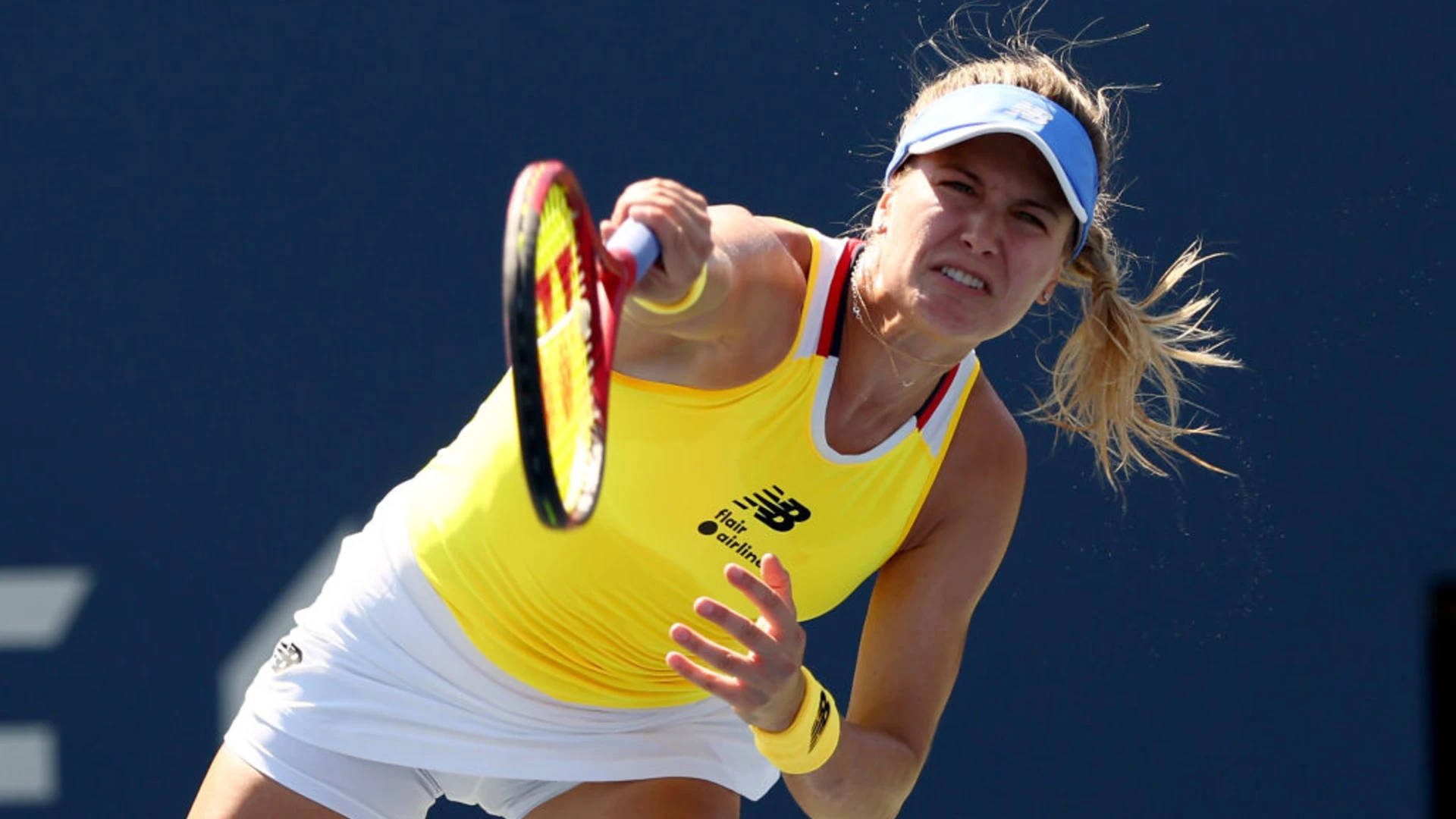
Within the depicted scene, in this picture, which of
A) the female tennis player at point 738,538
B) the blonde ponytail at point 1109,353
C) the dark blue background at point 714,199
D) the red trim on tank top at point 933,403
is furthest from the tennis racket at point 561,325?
the dark blue background at point 714,199

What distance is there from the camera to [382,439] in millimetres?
3148

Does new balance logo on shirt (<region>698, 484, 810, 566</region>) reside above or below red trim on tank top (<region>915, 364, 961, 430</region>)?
below

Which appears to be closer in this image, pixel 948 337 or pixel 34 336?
pixel 948 337

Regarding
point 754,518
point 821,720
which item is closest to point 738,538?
point 754,518

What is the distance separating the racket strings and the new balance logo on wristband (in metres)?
0.48

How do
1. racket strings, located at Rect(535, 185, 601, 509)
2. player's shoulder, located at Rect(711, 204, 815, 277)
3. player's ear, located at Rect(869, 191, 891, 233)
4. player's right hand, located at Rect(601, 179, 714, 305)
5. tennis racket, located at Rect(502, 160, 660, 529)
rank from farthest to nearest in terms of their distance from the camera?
player's ear, located at Rect(869, 191, 891, 233) < player's shoulder, located at Rect(711, 204, 815, 277) < player's right hand, located at Rect(601, 179, 714, 305) < racket strings, located at Rect(535, 185, 601, 509) < tennis racket, located at Rect(502, 160, 660, 529)

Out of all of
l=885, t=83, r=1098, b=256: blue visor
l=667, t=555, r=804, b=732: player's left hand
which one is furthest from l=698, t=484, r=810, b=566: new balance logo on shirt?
l=885, t=83, r=1098, b=256: blue visor

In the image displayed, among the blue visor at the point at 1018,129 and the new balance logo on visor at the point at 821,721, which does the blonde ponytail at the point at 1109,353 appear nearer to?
the blue visor at the point at 1018,129

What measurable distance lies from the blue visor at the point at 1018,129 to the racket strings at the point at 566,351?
61 cm

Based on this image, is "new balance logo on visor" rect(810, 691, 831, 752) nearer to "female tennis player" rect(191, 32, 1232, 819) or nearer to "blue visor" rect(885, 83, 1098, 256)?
"female tennis player" rect(191, 32, 1232, 819)

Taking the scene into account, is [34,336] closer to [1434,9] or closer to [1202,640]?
[1202,640]

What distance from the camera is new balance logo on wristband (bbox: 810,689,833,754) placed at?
1.84 metres

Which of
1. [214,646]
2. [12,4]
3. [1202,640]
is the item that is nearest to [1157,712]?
[1202,640]

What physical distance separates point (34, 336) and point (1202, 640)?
2.14 m
